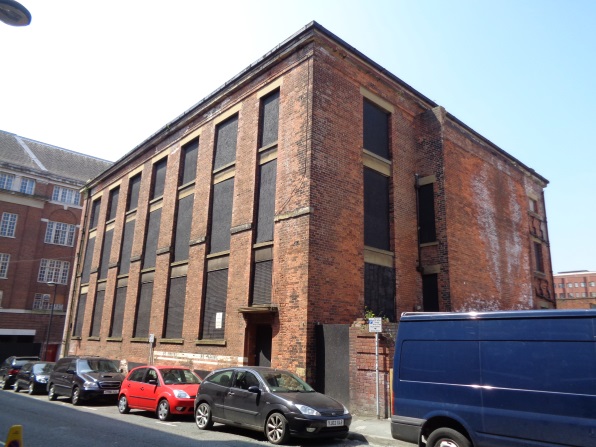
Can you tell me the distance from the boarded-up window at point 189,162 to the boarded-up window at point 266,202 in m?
5.73

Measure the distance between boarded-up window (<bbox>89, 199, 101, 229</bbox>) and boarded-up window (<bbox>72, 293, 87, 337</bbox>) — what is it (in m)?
4.80

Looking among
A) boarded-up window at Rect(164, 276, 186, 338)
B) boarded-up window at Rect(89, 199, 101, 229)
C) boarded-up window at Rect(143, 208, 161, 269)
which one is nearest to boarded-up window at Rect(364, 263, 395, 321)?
boarded-up window at Rect(164, 276, 186, 338)

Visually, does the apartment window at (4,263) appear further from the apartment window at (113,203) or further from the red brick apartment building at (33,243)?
the apartment window at (113,203)

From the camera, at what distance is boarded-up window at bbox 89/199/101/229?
2975 cm

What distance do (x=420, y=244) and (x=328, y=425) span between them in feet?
34.1

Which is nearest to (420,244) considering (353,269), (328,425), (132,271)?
(353,269)

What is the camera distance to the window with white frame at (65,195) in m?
42.0

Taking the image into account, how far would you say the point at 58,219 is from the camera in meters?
41.6

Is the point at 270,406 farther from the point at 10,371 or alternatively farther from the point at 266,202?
the point at 10,371

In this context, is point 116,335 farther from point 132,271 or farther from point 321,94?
point 321,94

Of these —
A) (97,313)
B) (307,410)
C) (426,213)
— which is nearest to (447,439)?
(307,410)

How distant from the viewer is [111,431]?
9492 millimetres

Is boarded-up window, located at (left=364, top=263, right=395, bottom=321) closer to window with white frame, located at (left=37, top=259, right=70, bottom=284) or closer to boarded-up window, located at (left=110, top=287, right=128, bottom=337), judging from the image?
boarded-up window, located at (left=110, top=287, right=128, bottom=337)

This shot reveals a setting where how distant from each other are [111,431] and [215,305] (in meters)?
7.28
